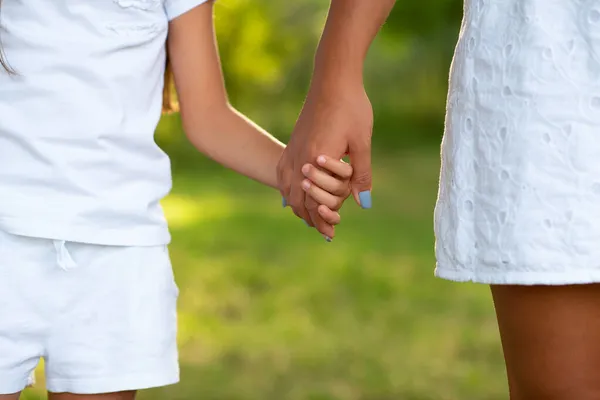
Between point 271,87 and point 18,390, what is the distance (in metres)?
21.4

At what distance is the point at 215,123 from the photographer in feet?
7.45

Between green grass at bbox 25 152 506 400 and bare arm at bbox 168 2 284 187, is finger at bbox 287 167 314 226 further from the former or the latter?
green grass at bbox 25 152 506 400

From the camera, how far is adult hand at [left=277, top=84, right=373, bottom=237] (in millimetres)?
2045

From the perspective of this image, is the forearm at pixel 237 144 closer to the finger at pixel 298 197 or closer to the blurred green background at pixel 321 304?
the finger at pixel 298 197

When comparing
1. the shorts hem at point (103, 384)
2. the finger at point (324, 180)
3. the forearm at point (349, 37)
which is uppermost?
the forearm at point (349, 37)

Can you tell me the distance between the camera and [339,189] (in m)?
2.19

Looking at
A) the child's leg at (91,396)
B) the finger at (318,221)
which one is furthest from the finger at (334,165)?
the child's leg at (91,396)

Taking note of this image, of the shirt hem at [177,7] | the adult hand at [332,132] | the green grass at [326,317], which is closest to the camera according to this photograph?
the adult hand at [332,132]

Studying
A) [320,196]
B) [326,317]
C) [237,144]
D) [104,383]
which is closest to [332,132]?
[320,196]

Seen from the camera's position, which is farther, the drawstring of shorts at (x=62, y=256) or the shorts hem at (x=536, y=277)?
the drawstring of shorts at (x=62, y=256)

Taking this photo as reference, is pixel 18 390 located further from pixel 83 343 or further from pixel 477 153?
pixel 477 153

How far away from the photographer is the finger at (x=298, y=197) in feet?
7.09

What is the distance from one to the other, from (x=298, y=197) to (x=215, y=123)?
228mm

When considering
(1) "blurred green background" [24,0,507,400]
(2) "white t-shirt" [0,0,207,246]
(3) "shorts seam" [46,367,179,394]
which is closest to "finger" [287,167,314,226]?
(2) "white t-shirt" [0,0,207,246]
